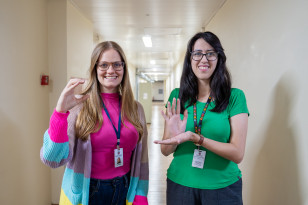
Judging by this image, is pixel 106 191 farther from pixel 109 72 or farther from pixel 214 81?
pixel 214 81

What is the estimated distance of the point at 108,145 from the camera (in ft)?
3.81

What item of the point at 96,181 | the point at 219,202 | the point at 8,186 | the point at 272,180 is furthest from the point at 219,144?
the point at 8,186

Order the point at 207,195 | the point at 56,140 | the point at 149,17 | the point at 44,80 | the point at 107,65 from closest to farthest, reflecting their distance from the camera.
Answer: the point at 56,140, the point at 207,195, the point at 107,65, the point at 44,80, the point at 149,17

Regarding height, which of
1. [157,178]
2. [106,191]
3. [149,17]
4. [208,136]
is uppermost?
[149,17]

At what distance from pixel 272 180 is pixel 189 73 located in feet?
3.64

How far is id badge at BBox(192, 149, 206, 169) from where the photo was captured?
3.65 ft

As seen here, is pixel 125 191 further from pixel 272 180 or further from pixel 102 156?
pixel 272 180

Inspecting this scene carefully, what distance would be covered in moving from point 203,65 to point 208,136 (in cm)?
43

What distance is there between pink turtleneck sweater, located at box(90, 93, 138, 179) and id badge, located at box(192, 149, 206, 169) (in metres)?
0.39

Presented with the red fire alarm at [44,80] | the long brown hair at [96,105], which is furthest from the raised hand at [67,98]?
the red fire alarm at [44,80]

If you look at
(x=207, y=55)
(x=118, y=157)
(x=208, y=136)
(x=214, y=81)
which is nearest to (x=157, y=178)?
(x=118, y=157)

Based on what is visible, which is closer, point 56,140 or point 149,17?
point 56,140

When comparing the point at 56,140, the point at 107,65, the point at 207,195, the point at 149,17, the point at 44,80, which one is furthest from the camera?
the point at 149,17

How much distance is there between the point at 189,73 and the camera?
4.28 ft
